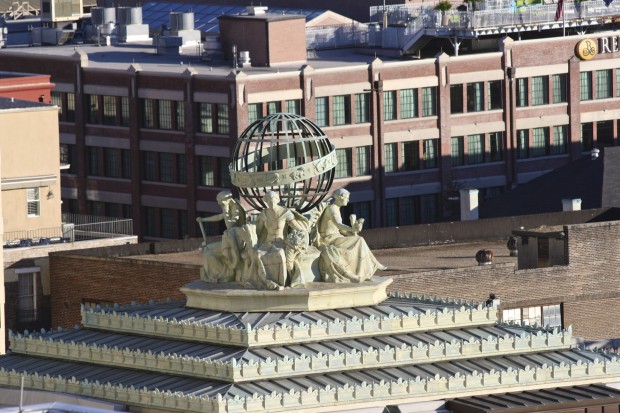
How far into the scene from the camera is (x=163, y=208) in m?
172

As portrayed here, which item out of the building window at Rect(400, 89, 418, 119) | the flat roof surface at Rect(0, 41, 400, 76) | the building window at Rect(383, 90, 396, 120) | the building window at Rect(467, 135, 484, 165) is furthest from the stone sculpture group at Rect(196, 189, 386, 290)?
the building window at Rect(467, 135, 484, 165)

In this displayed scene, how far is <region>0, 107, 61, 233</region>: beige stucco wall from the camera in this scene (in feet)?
453

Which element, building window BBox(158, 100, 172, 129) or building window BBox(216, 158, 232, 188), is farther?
building window BBox(158, 100, 172, 129)

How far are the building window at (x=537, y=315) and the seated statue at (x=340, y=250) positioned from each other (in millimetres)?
34822

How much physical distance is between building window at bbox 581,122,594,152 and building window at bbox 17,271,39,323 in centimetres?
6532

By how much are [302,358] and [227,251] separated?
4938mm

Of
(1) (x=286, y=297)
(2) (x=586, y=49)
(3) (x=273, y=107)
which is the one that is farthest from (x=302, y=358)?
(2) (x=586, y=49)

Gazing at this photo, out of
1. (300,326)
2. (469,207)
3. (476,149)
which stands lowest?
(469,207)

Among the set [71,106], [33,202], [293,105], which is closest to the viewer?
[33,202]

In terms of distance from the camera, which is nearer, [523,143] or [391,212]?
[391,212]

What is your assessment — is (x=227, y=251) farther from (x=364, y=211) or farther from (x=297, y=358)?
(x=364, y=211)

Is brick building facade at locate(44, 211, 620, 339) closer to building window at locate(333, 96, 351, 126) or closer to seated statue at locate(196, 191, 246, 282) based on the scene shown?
seated statue at locate(196, 191, 246, 282)

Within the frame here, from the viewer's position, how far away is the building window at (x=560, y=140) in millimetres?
182250

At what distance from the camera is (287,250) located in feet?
254
